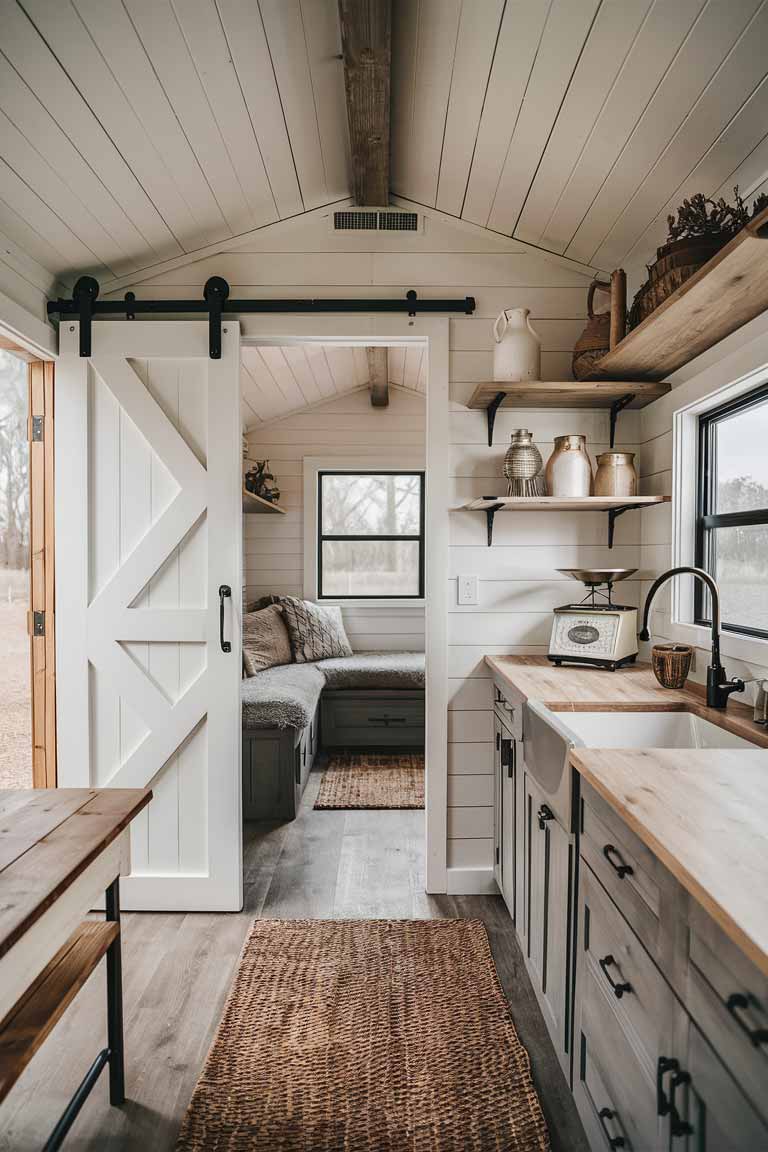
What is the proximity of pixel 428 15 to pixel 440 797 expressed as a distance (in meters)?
2.53

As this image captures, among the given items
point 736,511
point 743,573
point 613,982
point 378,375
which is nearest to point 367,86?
point 736,511

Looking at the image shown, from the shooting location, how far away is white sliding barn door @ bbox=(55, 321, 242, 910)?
8.70 feet

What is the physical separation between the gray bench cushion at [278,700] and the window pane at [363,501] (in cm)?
161

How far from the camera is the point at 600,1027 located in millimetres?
1369

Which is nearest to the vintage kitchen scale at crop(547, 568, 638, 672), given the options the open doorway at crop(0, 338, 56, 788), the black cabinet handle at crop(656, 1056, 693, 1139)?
the black cabinet handle at crop(656, 1056, 693, 1139)

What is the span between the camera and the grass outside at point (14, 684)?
2898 mm

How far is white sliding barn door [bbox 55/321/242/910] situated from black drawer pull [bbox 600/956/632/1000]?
1.67 meters

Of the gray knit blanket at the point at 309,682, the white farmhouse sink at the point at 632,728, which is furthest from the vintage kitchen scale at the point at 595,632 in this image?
the gray knit blanket at the point at 309,682

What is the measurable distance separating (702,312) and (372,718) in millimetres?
3550

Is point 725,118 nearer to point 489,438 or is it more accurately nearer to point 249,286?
point 489,438

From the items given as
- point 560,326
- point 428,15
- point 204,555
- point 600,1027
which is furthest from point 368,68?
point 600,1027

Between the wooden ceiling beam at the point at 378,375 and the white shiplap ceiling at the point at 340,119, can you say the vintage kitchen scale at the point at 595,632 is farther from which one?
the wooden ceiling beam at the point at 378,375

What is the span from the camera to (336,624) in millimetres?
5277

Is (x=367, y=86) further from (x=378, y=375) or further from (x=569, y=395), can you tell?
(x=378, y=375)
